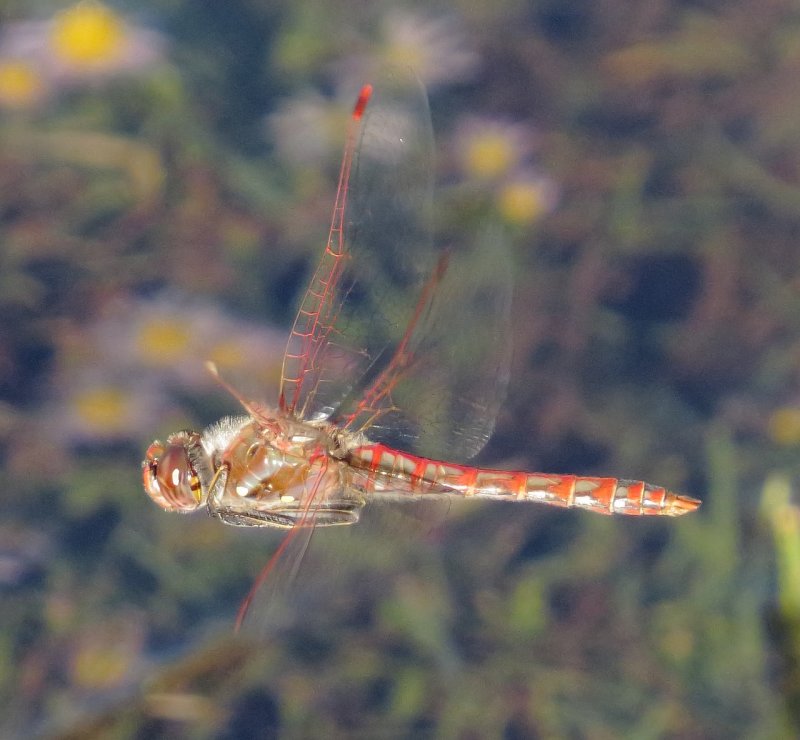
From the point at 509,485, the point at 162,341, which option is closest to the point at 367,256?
the point at 509,485

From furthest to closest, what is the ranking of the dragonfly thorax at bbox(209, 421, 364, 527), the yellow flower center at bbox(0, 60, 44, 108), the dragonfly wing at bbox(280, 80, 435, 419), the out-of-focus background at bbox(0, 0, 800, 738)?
the yellow flower center at bbox(0, 60, 44, 108) < the out-of-focus background at bbox(0, 0, 800, 738) < the dragonfly thorax at bbox(209, 421, 364, 527) < the dragonfly wing at bbox(280, 80, 435, 419)

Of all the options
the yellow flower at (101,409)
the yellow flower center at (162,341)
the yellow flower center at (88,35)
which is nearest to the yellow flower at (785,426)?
the yellow flower center at (162,341)

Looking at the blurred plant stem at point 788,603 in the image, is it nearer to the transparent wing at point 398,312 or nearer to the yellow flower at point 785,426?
the yellow flower at point 785,426

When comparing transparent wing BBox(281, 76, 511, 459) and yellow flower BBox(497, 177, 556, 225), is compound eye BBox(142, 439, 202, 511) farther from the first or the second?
yellow flower BBox(497, 177, 556, 225)

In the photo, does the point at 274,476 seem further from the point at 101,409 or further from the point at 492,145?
the point at 492,145

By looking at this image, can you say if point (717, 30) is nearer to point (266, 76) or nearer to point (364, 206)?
point (266, 76)

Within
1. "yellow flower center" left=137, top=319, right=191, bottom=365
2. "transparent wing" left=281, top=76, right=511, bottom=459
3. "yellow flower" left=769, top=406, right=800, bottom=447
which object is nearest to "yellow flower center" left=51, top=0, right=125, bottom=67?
"yellow flower center" left=137, top=319, right=191, bottom=365
